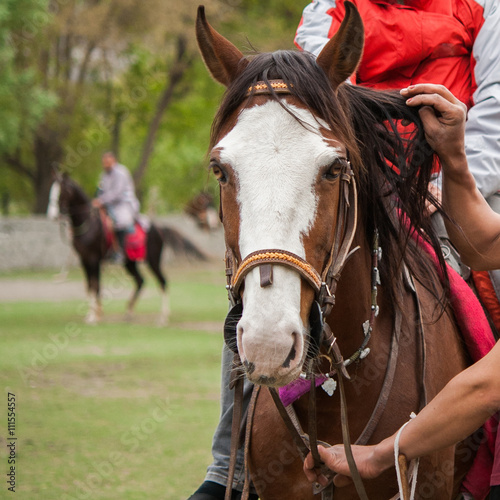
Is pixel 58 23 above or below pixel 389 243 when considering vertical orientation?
above

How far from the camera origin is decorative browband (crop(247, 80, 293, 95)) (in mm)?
2291

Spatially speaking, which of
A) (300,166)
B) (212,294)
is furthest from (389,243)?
(212,294)

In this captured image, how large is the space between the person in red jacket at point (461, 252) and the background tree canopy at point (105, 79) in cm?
1551

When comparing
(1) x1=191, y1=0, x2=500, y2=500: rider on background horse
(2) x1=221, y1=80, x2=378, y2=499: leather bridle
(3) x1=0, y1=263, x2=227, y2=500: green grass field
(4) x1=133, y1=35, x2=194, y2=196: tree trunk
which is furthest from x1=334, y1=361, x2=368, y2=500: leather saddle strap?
(4) x1=133, y1=35, x2=194, y2=196: tree trunk

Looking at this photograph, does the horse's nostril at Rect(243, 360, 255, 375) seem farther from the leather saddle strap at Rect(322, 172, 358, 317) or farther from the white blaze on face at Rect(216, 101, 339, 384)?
the leather saddle strap at Rect(322, 172, 358, 317)

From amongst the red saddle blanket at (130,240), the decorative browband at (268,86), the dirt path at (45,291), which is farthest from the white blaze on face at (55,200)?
the decorative browband at (268,86)

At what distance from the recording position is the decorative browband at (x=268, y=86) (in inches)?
90.2

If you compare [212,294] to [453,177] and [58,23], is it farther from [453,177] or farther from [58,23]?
[453,177]

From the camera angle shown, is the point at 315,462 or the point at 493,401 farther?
the point at 315,462

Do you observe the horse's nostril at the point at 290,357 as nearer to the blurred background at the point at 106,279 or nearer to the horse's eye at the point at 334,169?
the horse's eye at the point at 334,169

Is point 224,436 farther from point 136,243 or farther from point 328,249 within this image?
point 136,243

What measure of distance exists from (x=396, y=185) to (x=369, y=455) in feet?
2.97

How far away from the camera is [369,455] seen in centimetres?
226

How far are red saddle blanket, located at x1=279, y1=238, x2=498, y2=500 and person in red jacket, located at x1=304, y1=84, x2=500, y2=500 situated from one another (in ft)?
0.84
